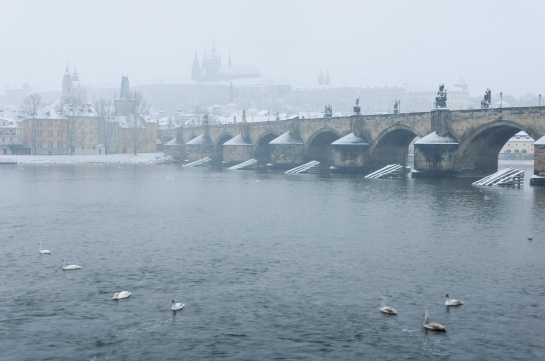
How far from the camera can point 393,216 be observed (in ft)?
108

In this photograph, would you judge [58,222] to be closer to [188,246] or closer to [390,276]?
[188,246]

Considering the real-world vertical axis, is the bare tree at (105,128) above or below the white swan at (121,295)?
above

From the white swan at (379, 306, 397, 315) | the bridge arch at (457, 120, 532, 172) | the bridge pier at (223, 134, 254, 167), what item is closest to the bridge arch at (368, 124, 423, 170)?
the bridge arch at (457, 120, 532, 172)

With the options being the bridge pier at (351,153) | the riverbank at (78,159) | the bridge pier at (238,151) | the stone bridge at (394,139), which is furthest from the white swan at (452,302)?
the riverbank at (78,159)

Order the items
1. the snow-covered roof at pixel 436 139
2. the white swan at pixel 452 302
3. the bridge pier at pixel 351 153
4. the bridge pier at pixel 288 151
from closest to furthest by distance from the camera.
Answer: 1. the white swan at pixel 452 302
2. the snow-covered roof at pixel 436 139
3. the bridge pier at pixel 351 153
4. the bridge pier at pixel 288 151

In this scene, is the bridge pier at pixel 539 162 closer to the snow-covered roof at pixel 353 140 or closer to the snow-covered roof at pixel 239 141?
the snow-covered roof at pixel 353 140

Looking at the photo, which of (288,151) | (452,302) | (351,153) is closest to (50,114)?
(288,151)

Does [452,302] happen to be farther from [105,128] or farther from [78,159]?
[105,128]

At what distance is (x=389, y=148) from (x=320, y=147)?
1397cm

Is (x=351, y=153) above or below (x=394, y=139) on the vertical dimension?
below

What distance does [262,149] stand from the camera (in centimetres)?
9225

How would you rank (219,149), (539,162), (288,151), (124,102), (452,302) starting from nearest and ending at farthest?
(452,302) < (539,162) < (288,151) < (219,149) < (124,102)

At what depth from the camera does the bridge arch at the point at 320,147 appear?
78.1 meters

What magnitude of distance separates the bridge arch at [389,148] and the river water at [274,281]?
2891 cm
